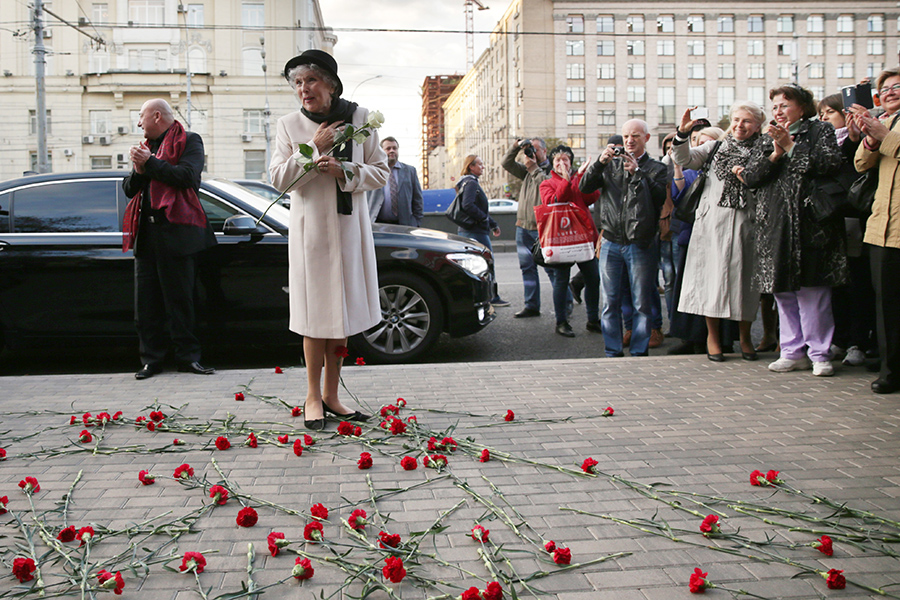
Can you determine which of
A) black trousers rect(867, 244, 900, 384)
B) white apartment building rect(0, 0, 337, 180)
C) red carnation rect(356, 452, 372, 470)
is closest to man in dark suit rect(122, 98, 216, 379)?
red carnation rect(356, 452, 372, 470)

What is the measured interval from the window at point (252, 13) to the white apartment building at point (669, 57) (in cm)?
3201

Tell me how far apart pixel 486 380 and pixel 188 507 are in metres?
2.79

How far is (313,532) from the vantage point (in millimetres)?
2824

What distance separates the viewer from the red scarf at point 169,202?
581 centimetres

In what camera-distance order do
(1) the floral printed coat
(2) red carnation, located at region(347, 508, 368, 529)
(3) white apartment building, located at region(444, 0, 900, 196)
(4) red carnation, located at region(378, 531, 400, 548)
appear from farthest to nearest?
(3) white apartment building, located at region(444, 0, 900, 196)
(1) the floral printed coat
(2) red carnation, located at region(347, 508, 368, 529)
(4) red carnation, located at region(378, 531, 400, 548)

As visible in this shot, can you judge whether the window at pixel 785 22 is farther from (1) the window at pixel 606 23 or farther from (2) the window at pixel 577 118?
(2) the window at pixel 577 118

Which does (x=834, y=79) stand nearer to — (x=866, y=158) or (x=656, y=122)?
(x=656, y=122)

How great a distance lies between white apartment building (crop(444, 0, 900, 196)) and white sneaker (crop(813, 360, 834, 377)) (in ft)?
243

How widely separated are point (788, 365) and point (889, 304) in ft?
3.01

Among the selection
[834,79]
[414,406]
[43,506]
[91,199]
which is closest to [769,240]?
[414,406]

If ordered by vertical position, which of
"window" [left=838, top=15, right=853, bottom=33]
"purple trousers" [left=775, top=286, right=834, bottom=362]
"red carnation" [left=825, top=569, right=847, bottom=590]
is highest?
"window" [left=838, top=15, right=853, bottom=33]

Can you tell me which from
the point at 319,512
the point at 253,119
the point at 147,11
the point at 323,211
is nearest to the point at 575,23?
the point at 253,119

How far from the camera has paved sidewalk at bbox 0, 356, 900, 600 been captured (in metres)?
2.64

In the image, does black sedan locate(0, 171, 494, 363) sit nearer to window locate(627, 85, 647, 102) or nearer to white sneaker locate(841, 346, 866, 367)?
white sneaker locate(841, 346, 866, 367)
